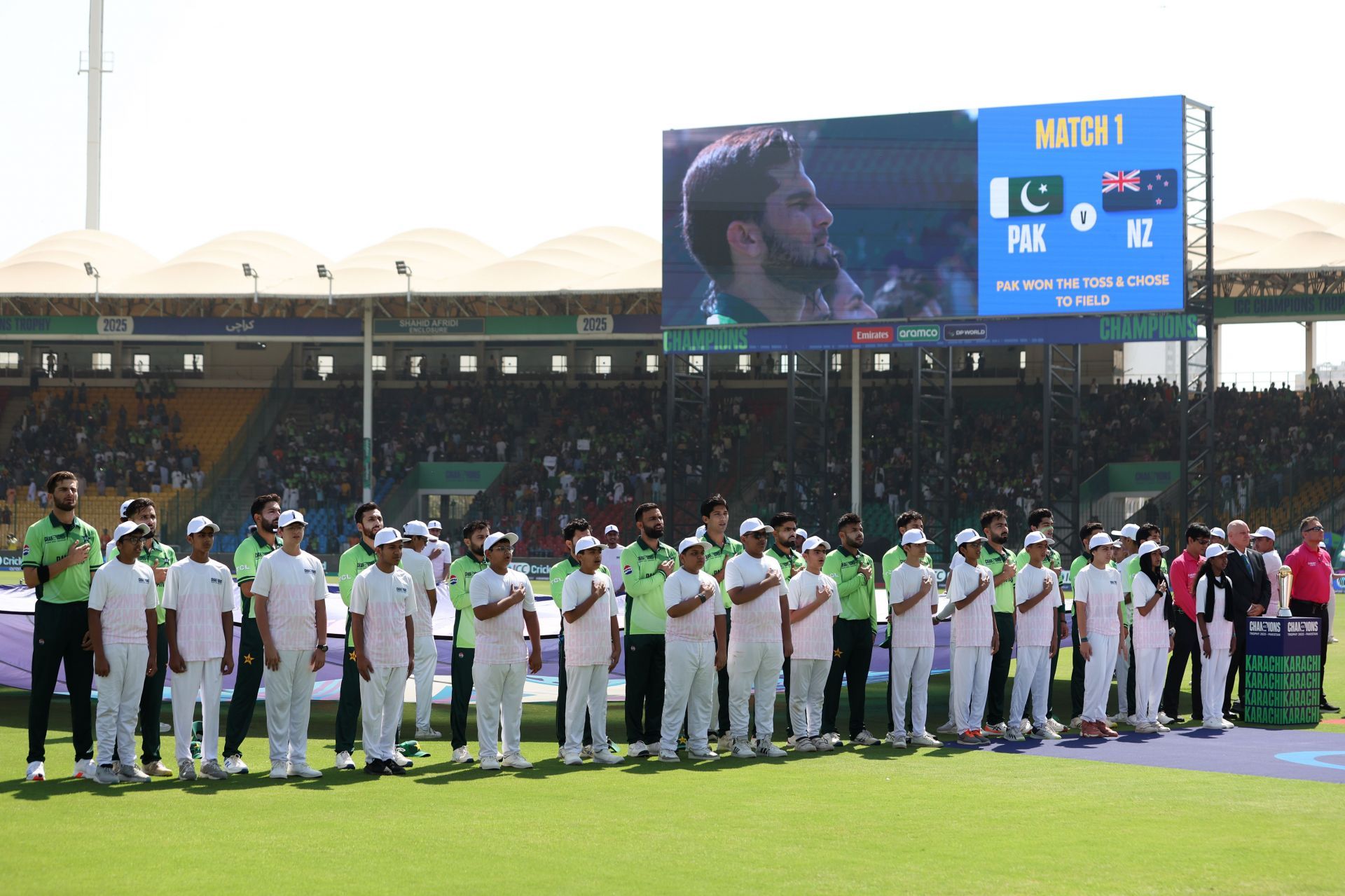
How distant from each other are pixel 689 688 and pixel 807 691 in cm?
115

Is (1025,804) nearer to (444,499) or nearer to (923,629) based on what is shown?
(923,629)

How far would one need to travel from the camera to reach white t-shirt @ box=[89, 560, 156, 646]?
10.2 meters

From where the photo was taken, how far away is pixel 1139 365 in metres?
52.2

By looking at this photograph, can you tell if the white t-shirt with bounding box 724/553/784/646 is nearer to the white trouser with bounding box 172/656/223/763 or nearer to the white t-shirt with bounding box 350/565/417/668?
the white t-shirt with bounding box 350/565/417/668

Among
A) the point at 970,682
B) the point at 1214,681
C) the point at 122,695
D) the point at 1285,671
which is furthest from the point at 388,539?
the point at 1285,671

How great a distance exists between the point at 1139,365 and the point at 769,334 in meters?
22.3

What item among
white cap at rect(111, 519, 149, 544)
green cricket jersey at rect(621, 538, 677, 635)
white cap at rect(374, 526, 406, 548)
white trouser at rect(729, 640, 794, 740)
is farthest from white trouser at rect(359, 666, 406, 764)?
white trouser at rect(729, 640, 794, 740)

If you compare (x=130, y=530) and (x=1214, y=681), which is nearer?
(x=130, y=530)

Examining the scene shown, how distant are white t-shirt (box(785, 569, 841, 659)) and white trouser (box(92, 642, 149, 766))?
16.3 feet

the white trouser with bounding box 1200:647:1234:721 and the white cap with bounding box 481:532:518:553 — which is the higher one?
the white cap with bounding box 481:532:518:553

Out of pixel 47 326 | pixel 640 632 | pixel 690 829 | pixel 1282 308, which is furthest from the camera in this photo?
pixel 47 326

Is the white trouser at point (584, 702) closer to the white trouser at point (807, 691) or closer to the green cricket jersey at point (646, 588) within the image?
the green cricket jersey at point (646, 588)

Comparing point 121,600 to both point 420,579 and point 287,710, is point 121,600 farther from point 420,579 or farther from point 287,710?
point 420,579

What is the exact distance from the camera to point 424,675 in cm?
1232
